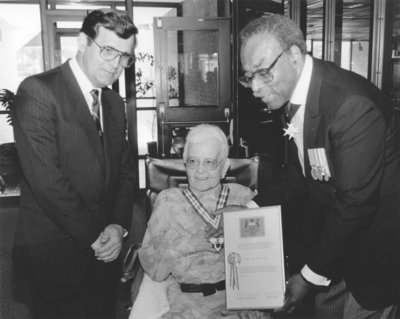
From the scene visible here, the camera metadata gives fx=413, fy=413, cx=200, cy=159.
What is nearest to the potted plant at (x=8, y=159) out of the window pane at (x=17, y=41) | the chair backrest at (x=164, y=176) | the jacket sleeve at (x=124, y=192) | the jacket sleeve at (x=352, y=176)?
the window pane at (x=17, y=41)

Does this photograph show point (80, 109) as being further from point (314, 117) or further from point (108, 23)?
point (314, 117)

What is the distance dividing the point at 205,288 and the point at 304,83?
100cm

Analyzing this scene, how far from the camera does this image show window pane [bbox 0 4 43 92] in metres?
6.39

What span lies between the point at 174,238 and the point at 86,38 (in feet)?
3.22

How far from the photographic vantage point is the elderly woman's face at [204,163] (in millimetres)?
2045

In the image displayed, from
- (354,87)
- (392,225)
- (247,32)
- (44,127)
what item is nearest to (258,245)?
(392,225)

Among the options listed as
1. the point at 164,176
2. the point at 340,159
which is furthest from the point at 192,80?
the point at 340,159

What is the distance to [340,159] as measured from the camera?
1.32m

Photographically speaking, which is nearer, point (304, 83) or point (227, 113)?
point (304, 83)

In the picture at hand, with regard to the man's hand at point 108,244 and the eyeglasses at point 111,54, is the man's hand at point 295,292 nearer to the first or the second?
the man's hand at point 108,244

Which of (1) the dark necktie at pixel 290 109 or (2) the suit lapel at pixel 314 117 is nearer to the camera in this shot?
(2) the suit lapel at pixel 314 117

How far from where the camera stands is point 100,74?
1.70 metres

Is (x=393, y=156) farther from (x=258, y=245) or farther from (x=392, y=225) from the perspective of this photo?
(x=258, y=245)

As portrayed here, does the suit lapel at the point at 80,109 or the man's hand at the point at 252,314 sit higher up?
the suit lapel at the point at 80,109
